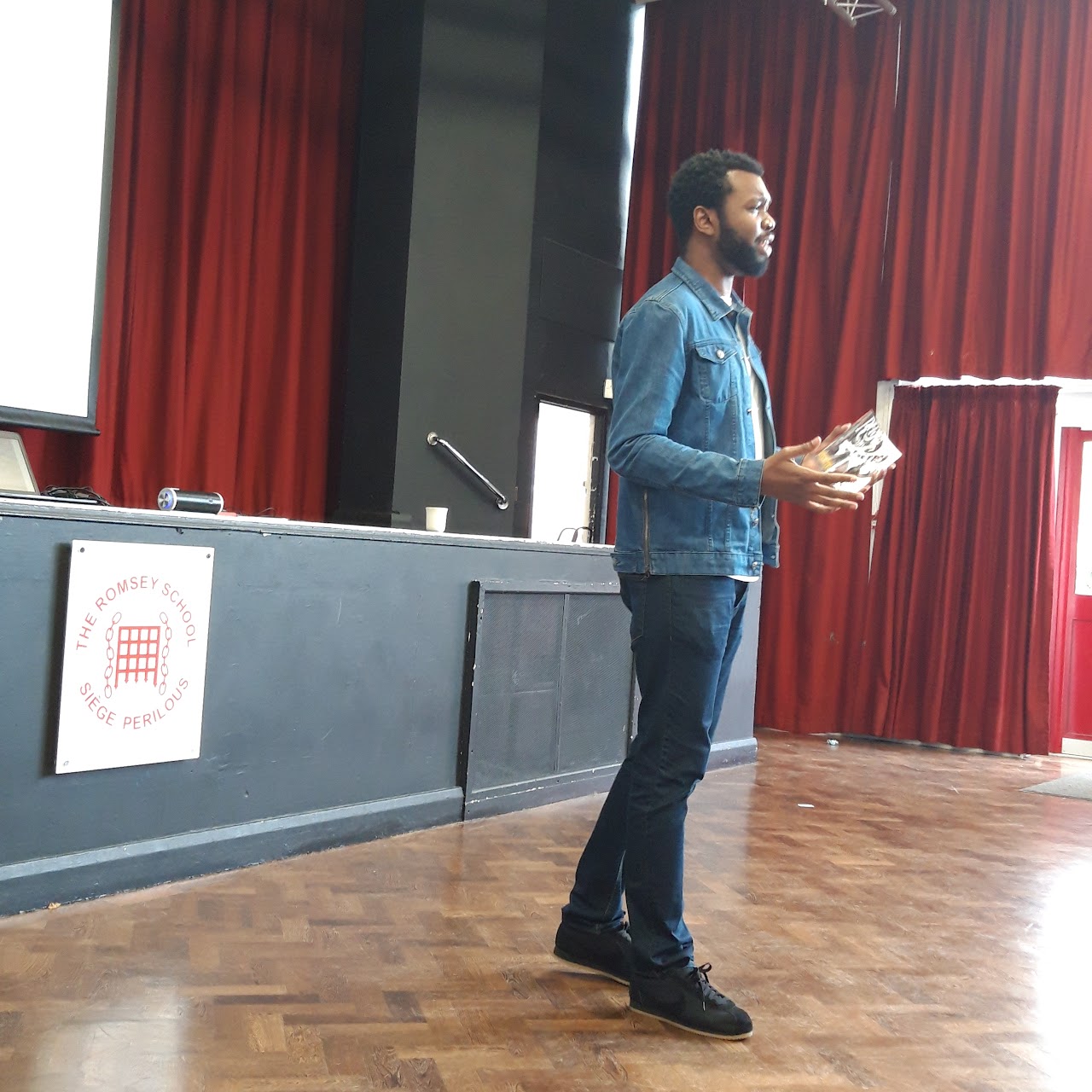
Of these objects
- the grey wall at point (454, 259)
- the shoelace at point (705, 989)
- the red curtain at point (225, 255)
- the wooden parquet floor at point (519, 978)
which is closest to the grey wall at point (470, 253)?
the grey wall at point (454, 259)

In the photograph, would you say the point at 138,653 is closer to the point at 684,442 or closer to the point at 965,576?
the point at 684,442

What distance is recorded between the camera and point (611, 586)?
4.04m

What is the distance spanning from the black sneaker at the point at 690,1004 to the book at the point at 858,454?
0.80 metres

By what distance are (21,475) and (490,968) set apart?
2.63 m

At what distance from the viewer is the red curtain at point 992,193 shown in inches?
229

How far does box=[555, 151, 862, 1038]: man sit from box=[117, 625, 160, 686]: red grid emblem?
1079 mm

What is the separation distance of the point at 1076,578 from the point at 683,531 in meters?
5.12

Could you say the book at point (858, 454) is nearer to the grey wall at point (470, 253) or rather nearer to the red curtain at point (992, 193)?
the grey wall at point (470, 253)

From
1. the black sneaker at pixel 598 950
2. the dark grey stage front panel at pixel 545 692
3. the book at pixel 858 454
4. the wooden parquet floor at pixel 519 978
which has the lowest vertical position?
the wooden parquet floor at pixel 519 978

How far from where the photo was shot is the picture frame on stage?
12.8 ft

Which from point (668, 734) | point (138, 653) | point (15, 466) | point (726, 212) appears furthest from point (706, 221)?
point (15, 466)

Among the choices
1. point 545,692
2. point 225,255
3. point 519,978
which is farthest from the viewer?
point 225,255

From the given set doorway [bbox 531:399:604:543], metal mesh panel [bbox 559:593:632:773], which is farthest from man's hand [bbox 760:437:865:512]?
doorway [bbox 531:399:604:543]

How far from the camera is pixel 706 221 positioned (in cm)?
203
